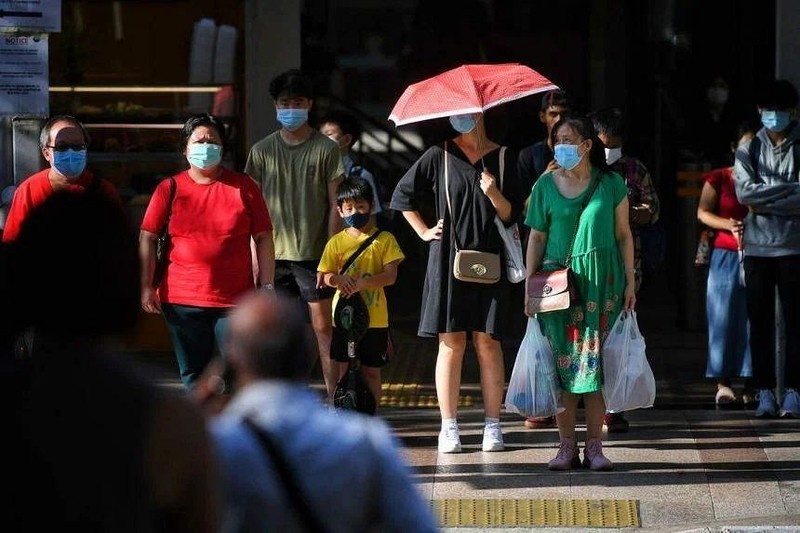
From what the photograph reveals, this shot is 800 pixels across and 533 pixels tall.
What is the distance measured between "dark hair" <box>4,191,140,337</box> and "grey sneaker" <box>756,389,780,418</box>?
6517mm

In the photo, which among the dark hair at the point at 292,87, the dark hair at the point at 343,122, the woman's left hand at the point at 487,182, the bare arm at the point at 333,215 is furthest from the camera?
the dark hair at the point at 343,122

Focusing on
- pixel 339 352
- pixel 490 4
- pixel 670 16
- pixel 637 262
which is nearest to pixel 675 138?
pixel 670 16

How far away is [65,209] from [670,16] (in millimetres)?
11881

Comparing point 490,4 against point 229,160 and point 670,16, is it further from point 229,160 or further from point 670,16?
point 229,160

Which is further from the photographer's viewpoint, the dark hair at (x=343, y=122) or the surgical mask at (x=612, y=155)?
the dark hair at (x=343, y=122)

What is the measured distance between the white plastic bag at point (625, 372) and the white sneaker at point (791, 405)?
166cm

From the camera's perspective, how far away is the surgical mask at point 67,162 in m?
7.23

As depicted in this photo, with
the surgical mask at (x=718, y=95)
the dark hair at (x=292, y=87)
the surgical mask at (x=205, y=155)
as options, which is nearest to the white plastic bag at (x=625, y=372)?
the surgical mask at (x=205, y=155)

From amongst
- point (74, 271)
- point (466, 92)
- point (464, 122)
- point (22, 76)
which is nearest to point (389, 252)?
point (464, 122)

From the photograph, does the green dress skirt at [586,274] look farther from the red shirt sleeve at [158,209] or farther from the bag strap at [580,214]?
the red shirt sleeve at [158,209]

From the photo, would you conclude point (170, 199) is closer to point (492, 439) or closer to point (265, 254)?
point (265, 254)

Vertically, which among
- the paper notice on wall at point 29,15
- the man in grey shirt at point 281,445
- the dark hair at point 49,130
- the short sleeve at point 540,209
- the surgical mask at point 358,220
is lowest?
the man in grey shirt at point 281,445

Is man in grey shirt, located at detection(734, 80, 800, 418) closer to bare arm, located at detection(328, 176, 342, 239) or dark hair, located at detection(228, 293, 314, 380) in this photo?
bare arm, located at detection(328, 176, 342, 239)

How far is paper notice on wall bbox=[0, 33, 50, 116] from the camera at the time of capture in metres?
7.30
